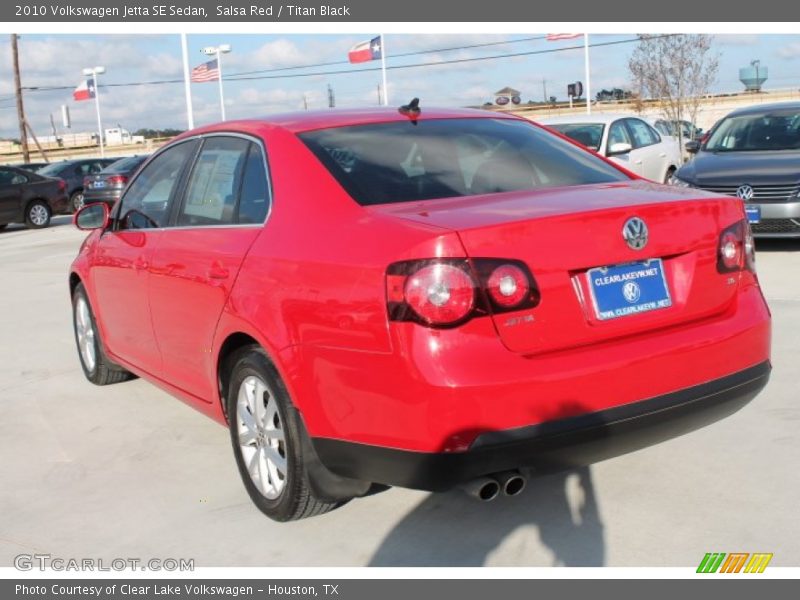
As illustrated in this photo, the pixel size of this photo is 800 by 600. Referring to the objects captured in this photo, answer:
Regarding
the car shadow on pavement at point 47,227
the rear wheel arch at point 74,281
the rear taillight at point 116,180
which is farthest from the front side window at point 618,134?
the car shadow on pavement at point 47,227

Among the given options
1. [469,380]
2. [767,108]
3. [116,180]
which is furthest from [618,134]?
[116,180]

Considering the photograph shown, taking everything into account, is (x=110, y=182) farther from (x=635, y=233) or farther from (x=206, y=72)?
(x=635, y=233)

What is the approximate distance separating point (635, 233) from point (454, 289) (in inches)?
28.9

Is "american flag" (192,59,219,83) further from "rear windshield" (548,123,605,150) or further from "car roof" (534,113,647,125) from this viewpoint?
"rear windshield" (548,123,605,150)

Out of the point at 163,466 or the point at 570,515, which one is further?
the point at 163,466

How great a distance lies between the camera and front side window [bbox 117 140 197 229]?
4870mm

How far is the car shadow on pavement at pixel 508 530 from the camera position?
11.3 feet

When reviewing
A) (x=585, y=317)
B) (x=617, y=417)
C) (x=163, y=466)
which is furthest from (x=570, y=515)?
(x=163, y=466)

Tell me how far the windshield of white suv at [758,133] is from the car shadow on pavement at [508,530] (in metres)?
8.18

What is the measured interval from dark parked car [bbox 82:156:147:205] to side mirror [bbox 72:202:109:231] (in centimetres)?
1702

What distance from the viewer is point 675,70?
27.3m

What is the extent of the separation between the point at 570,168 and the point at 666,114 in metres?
26.4
